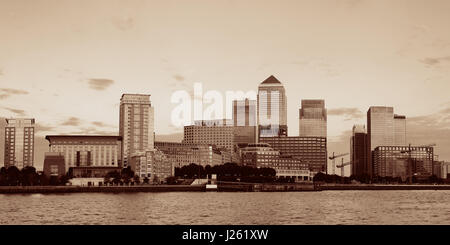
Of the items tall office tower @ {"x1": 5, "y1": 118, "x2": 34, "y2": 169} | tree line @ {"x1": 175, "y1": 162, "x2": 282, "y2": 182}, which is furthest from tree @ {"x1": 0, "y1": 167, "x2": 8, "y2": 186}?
tall office tower @ {"x1": 5, "y1": 118, "x2": 34, "y2": 169}

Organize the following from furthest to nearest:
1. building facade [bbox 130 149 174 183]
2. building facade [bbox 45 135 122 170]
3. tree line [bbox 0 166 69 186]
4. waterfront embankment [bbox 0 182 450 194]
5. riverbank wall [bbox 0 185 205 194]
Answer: building facade [bbox 45 135 122 170] → building facade [bbox 130 149 174 183] → tree line [bbox 0 166 69 186] → waterfront embankment [bbox 0 182 450 194] → riverbank wall [bbox 0 185 205 194]

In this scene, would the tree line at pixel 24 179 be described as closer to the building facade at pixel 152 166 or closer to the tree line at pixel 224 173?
the building facade at pixel 152 166

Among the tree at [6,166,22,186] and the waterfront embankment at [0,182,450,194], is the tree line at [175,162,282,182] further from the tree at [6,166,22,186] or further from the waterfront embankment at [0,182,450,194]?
the tree at [6,166,22,186]

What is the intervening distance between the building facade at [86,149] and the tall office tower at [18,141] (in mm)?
8962

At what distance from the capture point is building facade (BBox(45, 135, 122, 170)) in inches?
7264

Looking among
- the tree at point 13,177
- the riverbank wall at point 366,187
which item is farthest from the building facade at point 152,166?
the riverbank wall at point 366,187

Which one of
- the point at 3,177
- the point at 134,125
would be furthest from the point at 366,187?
the point at 3,177

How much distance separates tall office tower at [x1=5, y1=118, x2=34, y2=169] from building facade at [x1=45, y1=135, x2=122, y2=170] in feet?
29.4

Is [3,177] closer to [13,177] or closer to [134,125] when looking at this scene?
[13,177]

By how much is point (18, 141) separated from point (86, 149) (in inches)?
965

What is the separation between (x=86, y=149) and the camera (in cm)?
18625

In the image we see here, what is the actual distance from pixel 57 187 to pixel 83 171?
162 feet
